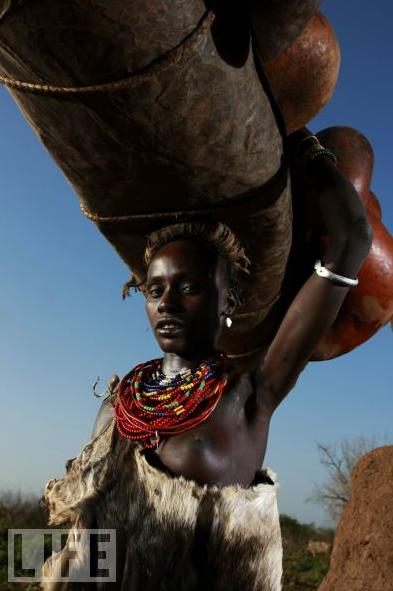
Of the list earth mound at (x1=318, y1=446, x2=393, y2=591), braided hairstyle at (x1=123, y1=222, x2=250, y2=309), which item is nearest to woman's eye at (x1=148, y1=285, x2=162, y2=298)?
braided hairstyle at (x1=123, y1=222, x2=250, y2=309)

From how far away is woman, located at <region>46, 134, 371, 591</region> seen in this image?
4.48 feet

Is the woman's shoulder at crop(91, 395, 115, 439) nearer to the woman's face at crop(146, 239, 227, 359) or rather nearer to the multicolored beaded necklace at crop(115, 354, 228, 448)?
the multicolored beaded necklace at crop(115, 354, 228, 448)

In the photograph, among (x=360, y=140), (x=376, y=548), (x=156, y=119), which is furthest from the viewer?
(x=376, y=548)

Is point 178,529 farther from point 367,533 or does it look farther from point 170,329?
point 367,533

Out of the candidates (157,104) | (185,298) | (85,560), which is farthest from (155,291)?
(85,560)

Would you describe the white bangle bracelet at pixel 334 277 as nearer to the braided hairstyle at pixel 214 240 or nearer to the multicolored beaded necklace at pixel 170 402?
the braided hairstyle at pixel 214 240

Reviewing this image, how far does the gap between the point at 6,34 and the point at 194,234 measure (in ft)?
2.11

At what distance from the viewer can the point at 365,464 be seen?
548cm

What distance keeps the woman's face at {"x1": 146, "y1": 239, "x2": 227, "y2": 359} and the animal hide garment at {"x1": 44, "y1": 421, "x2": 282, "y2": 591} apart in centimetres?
29

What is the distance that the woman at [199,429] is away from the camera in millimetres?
1366

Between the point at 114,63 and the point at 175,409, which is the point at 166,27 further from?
the point at 175,409

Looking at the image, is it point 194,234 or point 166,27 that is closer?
point 166,27

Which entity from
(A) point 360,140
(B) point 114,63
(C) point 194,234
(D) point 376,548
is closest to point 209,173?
(C) point 194,234

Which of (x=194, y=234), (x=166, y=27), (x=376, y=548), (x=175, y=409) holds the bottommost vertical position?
(x=376, y=548)
